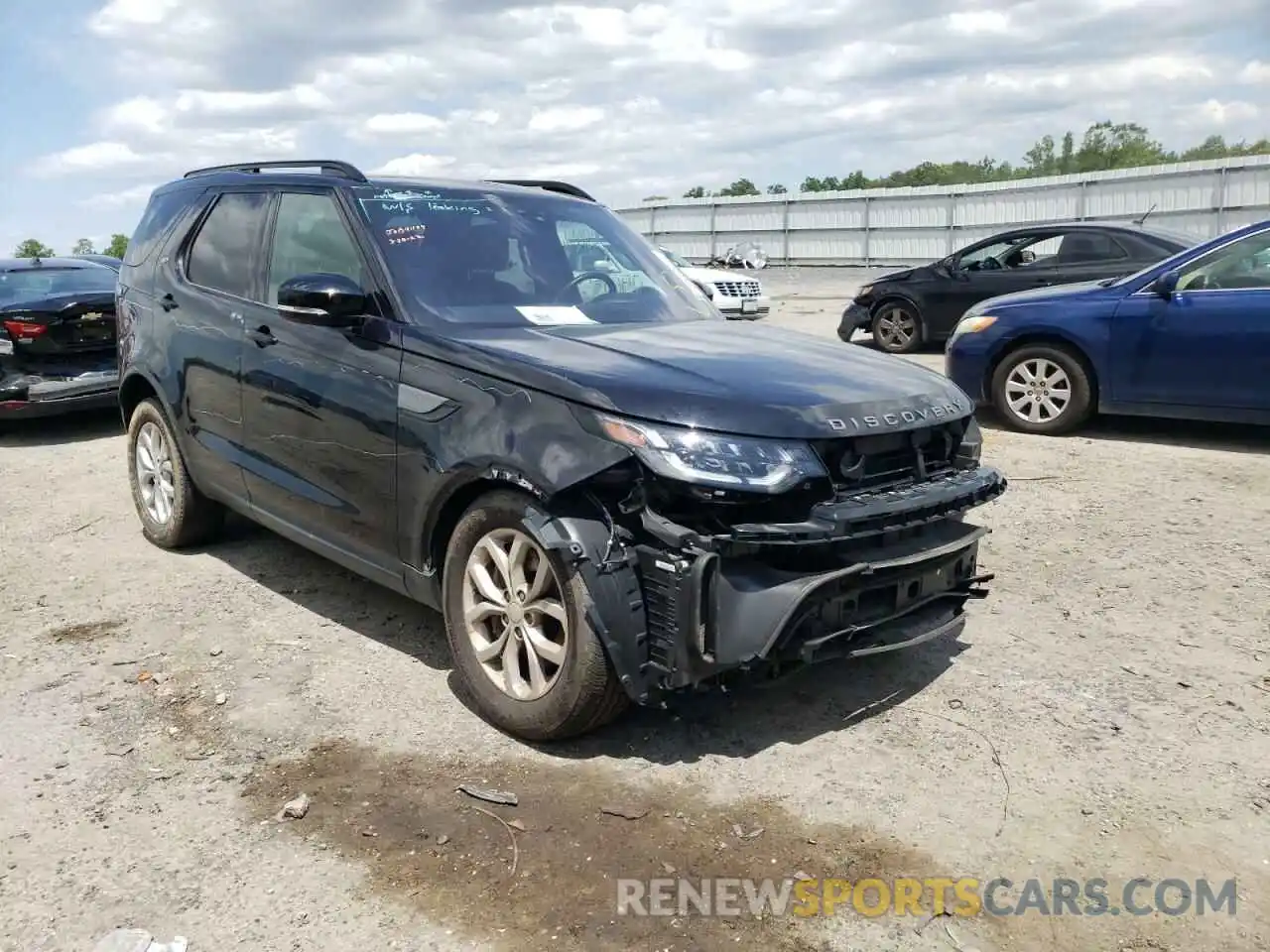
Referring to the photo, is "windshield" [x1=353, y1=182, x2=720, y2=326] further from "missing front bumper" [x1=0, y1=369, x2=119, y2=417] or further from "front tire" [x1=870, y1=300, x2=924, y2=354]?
"front tire" [x1=870, y1=300, x2=924, y2=354]

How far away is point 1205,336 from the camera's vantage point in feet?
23.9

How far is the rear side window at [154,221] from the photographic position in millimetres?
5574

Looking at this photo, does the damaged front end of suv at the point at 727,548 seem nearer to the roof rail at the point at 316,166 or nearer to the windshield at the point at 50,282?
the roof rail at the point at 316,166

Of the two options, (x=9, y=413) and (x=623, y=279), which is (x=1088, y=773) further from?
(x=9, y=413)

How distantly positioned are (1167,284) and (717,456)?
19.0 ft

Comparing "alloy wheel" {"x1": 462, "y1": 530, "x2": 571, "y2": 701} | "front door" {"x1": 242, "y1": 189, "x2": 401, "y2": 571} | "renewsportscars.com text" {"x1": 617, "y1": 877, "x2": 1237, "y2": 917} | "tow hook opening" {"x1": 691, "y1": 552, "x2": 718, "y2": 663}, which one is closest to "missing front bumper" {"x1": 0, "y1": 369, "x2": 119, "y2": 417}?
"front door" {"x1": 242, "y1": 189, "x2": 401, "y2": 571}

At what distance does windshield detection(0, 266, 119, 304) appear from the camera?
9.09 meters

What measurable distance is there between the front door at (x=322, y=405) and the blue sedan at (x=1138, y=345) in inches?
225

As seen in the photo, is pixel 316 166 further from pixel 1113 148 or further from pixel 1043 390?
pixel 1113 148

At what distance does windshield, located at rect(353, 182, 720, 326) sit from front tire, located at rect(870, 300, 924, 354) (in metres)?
8.57

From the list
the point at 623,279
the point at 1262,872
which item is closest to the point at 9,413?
the point at 623,279

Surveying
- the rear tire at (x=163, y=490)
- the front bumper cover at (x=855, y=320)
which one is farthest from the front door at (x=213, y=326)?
the front bumper cover at (x=855, y=320)

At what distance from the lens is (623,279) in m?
4.65

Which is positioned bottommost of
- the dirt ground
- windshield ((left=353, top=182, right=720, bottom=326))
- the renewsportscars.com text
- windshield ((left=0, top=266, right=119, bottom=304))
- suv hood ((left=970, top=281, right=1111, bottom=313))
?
the renewsportscars.com text
